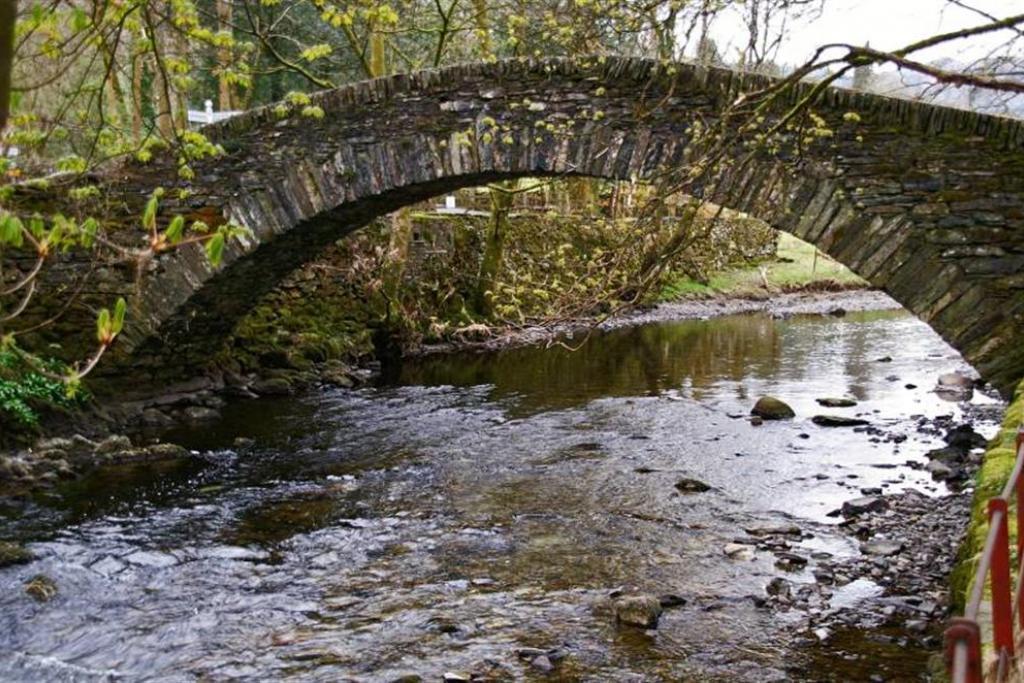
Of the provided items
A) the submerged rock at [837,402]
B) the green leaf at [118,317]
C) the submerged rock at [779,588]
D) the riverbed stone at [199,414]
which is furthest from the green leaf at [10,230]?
the submerged rock at [837,402]

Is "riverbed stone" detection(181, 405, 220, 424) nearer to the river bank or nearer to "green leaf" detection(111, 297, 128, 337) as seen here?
the river bank

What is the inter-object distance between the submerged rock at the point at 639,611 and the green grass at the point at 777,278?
52.1 feet

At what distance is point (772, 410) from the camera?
9922 millimetres

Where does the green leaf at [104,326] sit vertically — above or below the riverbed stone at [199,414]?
above

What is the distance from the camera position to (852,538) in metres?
6.27

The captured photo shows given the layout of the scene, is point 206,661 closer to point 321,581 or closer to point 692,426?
point 321,581

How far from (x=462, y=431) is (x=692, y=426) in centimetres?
239

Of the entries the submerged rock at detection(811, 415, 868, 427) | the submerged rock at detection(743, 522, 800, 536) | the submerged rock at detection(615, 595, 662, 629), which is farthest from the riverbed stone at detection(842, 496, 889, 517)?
the submerged rock at detection(811, 415, 868, 427)

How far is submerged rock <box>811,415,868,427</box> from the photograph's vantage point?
945cm

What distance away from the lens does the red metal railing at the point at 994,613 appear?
4.01 feet

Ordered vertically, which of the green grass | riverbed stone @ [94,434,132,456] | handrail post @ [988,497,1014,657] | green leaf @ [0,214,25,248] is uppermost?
green leaf @ [0,214,25,248]

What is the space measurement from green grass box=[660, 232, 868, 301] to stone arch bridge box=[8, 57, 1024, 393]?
Result: 12013mm

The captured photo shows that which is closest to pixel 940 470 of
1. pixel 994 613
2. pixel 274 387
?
pixel 994 613

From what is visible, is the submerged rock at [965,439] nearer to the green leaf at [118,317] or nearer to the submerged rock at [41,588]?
the submerged rock at [41,588]
